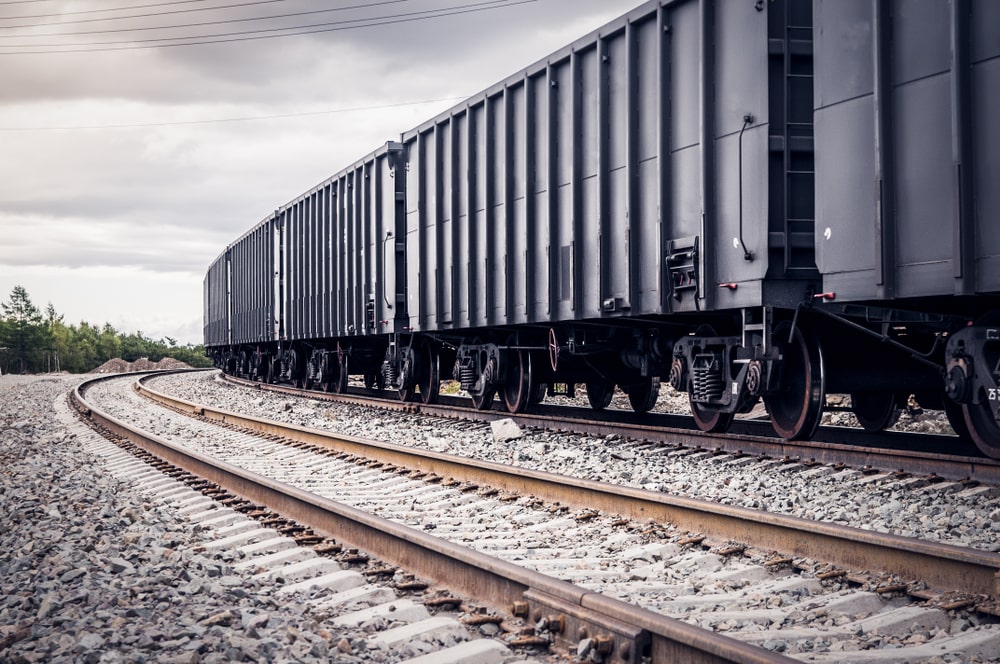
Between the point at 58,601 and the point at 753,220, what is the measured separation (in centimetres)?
609

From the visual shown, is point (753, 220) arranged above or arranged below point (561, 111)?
below

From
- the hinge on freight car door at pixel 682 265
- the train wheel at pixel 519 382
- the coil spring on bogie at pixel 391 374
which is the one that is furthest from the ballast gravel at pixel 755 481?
the coil spring on bogie at pixel 391 374

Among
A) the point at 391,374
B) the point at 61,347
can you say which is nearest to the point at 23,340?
the point at 61,347

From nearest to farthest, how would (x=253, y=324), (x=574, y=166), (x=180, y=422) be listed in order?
(x=574, y=166), (x=180, y=422), (x=253, y=324)

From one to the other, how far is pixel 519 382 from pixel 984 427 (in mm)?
6862

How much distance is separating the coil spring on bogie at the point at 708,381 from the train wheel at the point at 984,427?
2.31 m

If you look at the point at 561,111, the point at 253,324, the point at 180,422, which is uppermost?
the point at 561,111

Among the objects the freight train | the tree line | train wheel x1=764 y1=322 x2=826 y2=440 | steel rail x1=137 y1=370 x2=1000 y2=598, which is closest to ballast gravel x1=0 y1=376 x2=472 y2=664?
steel rail x1=137 y1=370 x2=1000 y2=598

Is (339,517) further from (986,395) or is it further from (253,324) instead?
(253,324)

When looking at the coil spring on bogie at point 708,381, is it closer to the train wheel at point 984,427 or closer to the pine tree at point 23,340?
the train wheel at point 984,427

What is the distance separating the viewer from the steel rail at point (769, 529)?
4172 mm

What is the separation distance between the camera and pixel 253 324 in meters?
27.6

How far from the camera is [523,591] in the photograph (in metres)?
4.05

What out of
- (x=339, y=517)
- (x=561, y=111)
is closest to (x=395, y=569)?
(x=339, y=517)
